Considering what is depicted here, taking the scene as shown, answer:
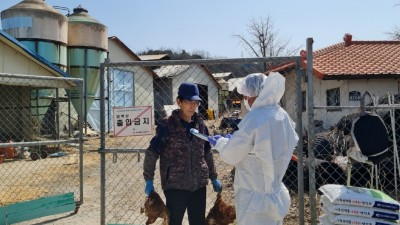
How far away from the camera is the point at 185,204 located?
11.8ft

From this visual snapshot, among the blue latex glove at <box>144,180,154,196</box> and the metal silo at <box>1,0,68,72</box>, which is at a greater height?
the metal silo at <box>1,0,68,72</box>

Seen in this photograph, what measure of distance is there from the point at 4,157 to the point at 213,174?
10934 millimetres

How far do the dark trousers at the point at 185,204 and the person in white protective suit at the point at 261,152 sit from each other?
55cm

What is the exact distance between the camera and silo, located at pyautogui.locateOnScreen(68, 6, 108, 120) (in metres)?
18.1

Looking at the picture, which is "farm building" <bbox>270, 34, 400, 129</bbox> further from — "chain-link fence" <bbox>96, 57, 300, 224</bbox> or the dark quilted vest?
the dark quilted vest

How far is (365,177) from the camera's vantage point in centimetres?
648

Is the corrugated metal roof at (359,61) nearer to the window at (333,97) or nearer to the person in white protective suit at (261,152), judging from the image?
the window at (333,97)

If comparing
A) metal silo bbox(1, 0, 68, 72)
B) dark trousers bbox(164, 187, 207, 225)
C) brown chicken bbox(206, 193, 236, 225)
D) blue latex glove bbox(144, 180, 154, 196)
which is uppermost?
metal silo bbox(1, 0, 68, 72)

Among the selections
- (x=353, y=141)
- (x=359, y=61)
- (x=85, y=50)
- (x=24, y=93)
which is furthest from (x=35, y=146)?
(x=359, y=61)

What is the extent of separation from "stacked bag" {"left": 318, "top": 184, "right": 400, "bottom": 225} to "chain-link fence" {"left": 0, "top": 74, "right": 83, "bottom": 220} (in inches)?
166

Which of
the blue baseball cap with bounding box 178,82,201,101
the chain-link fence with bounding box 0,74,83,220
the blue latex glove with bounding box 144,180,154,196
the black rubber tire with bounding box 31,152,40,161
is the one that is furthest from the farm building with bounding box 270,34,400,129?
the blue latex glove with bounding box 144,180,154,196

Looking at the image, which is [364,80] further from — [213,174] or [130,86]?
[130,86]

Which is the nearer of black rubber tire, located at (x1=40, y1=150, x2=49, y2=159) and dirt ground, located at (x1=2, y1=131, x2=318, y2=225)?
dirt ground, located at (x1=2, y1=131, x2=318, y2=225)

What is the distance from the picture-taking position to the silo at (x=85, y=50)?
18125mm
